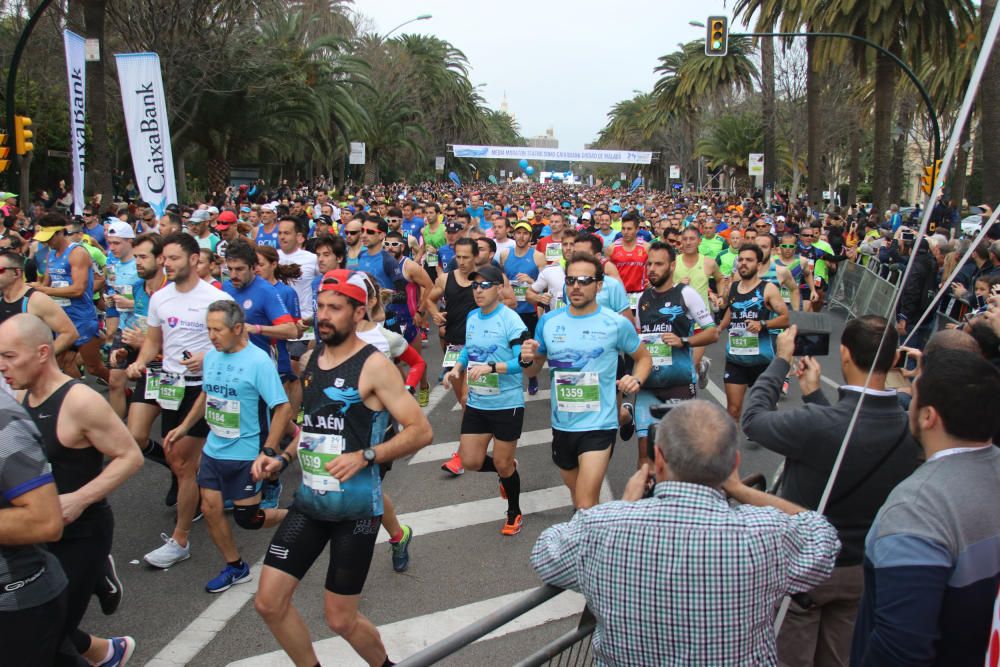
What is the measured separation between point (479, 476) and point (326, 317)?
371cm

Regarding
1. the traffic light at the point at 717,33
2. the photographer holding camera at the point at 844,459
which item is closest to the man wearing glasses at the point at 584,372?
the photographer holding camera at the point at 844,459

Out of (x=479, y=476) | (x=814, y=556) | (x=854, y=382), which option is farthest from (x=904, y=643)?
(x=479, y=476)

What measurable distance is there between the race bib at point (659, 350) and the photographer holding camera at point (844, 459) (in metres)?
3.00

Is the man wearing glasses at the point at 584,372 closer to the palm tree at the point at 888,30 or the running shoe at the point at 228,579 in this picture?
the running shoe at the point at 228,579

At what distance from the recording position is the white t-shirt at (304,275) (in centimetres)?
876

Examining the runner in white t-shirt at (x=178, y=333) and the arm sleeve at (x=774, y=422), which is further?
the runner in white t-shirt at (x=178, y=333)

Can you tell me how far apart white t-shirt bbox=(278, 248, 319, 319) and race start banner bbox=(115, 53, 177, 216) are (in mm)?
4659

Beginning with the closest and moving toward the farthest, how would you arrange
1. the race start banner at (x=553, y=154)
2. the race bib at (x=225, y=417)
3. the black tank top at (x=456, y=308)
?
the race bib at (x=225, y=417) < the black tank top at (x=456, y=308) < the race start banner at (x=553, y=154)

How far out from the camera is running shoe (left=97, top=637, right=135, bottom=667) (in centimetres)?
404

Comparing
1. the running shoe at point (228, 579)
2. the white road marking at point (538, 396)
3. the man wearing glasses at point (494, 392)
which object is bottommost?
the white road marking at point (538, 396)

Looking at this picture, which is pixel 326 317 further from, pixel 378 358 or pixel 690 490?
pixel 690 490

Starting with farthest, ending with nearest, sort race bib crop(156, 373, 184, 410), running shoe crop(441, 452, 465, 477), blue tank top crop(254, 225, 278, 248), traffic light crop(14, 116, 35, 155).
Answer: traffic light crop(14, 116, 35, 155)
blue tank top crop(254, 225, 278, 248)
running shoe crop(441, 452, 465, 477)
race bib crop(156, 373, 184, 410)

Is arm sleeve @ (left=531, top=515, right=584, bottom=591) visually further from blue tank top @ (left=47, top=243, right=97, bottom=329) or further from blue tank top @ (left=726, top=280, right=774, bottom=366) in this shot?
blue tank top @ (left=47, top=243, right=97, bottom=329)

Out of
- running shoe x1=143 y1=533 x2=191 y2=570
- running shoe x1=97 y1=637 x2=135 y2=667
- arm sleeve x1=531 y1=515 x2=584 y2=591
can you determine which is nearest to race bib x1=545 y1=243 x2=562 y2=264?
running shoe x1=143 y1=533 x2=191 y2=570
